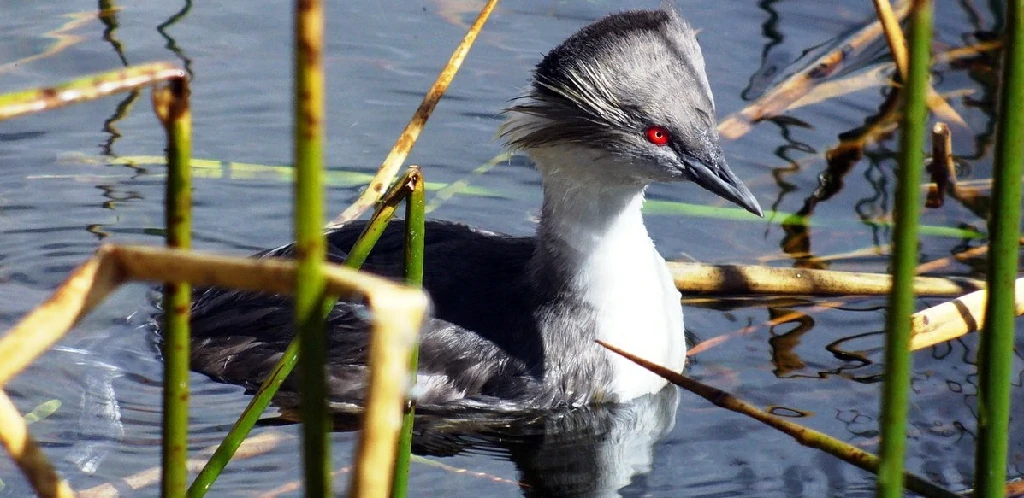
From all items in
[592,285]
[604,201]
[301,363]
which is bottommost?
[592,285]

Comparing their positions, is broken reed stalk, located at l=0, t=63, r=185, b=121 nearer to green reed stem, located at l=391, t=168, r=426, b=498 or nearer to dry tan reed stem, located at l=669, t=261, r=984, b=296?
green reed stem, located at l=391, t=168, r=426, b=498

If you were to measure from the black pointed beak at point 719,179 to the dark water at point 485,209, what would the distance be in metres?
0.81

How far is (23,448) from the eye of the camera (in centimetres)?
174

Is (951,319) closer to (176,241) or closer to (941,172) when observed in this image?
(941,172)

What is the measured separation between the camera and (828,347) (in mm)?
5184

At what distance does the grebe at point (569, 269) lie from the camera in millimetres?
4570

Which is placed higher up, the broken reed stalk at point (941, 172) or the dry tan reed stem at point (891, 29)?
the dry tan reed stem at point (891, 29)

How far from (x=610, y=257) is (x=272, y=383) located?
2.11m

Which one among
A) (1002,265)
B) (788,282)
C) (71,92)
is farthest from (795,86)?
(71,92)

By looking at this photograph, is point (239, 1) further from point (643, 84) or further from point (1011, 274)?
point (1011, 274)

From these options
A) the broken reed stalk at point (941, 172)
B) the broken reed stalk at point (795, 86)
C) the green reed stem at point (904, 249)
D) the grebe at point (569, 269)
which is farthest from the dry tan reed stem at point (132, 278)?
the broken reed stalk at point (795, 86)

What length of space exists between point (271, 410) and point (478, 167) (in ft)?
6.96

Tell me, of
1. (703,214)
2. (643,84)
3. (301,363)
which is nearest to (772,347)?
(703,214)

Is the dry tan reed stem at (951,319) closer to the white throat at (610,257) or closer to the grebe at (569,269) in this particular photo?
the grebe at (569,269)
